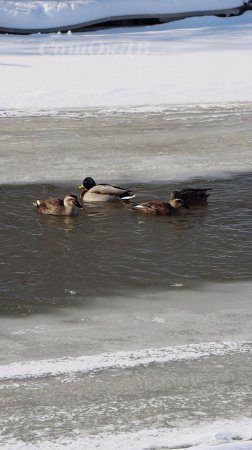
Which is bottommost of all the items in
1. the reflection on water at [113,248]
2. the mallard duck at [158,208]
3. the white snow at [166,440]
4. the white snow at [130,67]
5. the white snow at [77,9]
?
the reflection on water at [113,248]

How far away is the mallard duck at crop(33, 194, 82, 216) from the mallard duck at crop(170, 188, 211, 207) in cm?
97

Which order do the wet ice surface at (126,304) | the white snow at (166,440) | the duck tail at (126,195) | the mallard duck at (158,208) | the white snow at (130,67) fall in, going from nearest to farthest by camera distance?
the white snow at (166,440), the wet ice surface at (126,304), the mallard duck at (158,208), the duck tail at (126,195), the white snow at (130,67)

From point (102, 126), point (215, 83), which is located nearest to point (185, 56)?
point (215, 83)

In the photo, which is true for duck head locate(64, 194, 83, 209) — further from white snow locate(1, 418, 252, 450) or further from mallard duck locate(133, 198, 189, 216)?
white snow locate(1, 418, 252, 450)

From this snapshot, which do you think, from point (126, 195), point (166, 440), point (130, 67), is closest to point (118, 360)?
point (166, 440)

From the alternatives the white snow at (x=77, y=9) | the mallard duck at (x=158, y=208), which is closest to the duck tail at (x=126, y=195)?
the mallard duck at (x=158, y=208)

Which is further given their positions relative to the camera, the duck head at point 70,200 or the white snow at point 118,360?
the duck head at point 70,200

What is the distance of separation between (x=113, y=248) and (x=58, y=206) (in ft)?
4.43

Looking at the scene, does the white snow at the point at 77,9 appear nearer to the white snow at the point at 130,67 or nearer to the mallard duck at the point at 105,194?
the white snow at the point at 130,67

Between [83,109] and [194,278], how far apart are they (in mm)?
8848

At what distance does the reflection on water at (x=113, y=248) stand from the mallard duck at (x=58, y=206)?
7 centimetres

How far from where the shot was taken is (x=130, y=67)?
2064 centimetres

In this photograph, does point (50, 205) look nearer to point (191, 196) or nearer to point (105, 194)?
point (105, 194)

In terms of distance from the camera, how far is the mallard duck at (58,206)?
10.3 m
